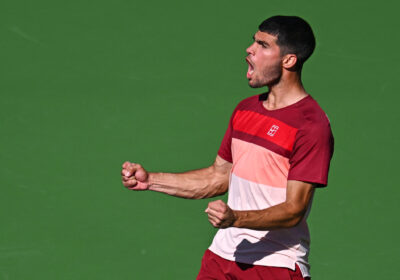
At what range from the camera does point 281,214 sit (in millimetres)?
3852

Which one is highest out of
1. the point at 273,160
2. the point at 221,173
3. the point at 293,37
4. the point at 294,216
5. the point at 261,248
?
the point at 293,37

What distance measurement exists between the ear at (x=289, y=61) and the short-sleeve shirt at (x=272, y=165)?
18cm

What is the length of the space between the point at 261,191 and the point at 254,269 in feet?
1.24

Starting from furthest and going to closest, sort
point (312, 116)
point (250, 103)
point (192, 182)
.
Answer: point (192, 182)
point (250, 103)
point (312, 116)

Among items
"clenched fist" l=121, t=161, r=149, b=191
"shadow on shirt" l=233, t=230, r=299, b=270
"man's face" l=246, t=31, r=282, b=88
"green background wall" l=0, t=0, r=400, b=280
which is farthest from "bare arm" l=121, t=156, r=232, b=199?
"green background wall" l=0, t=0, r=400, b=280

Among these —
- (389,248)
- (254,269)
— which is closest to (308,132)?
(254,269)

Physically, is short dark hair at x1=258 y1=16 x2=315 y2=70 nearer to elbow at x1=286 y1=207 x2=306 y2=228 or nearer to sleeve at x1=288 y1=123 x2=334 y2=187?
sleeve at x1=288 y1=123 x2=334 y2=187

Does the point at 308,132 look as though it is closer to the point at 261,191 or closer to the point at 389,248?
the point at 261,191

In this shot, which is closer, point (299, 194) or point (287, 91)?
point (299, 194)

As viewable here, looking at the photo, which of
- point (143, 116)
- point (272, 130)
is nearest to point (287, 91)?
point (272, 130)

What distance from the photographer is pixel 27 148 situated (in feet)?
18.1

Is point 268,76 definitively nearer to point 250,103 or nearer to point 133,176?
point 250,103

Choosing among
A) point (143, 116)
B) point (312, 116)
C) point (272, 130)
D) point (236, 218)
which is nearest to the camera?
point (236, 218)

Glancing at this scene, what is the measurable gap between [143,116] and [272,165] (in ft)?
5.34
